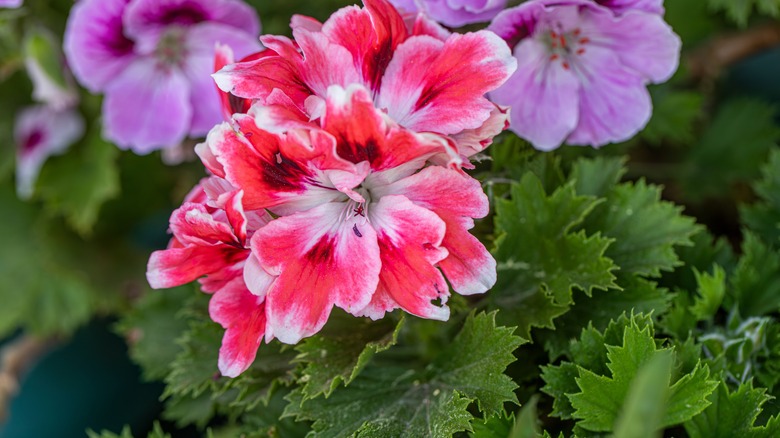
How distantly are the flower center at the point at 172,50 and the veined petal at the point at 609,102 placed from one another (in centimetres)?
46

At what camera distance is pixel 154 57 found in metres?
0.95

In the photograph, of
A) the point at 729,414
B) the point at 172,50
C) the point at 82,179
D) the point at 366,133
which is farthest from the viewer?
the point at 82,179

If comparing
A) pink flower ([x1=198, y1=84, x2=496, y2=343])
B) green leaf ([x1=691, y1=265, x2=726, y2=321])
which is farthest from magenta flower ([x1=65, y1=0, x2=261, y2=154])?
green leaf ([x1=691, y1=265, x2=726, y2=321])

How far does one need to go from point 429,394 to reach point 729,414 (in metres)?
0.21

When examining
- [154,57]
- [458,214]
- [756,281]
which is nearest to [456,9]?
[458,214]

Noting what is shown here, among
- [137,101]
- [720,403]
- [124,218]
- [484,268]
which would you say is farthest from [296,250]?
[124,218]

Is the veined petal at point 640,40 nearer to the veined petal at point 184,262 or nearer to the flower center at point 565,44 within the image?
the flower center at point 565,44

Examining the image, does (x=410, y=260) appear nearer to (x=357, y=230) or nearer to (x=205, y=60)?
(x=357, y=230)

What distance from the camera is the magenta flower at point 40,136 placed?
1048mm

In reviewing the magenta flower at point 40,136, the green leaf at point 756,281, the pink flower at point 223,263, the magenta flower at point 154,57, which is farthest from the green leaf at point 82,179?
the green leaf at point 756,281

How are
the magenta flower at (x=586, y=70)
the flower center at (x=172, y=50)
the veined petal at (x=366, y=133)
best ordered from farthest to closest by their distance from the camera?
the flower center at (x=172, y=50)
the magenta flower at (x=586, y=70)
the veined petal at (x=366, y=133)

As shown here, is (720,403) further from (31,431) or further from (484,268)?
(31,431)

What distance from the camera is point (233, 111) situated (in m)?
0.59

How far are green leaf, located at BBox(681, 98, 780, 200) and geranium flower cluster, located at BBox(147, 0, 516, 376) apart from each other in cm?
59
